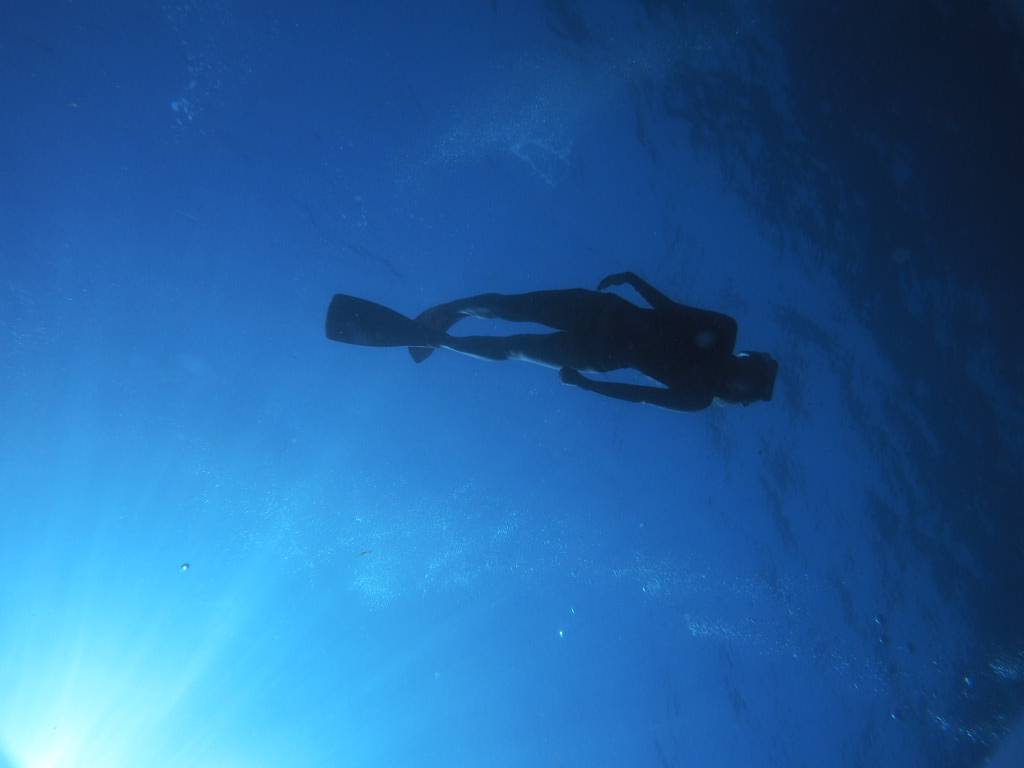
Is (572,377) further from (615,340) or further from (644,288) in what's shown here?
(644,288)

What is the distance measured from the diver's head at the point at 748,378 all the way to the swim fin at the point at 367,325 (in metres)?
2.94

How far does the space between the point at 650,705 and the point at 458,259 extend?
52.5 ft

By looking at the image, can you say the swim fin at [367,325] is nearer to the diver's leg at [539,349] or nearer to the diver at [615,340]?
the diver at [615,340]

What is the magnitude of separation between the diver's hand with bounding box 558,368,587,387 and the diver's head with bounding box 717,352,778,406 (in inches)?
49.0

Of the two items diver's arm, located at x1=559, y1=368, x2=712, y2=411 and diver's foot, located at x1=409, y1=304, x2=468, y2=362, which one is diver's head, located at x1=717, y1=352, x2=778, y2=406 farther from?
diver's foot, located at x1=409, y1=304, x2=468, y2=362

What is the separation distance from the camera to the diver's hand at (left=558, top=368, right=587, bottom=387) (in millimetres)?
4849

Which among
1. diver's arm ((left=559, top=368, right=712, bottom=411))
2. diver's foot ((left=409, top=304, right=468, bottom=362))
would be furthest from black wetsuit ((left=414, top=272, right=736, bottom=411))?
diver's foot ((left=409, top=304, right=468, bottom=362))

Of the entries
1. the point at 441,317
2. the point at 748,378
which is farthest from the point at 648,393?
the point at 441,317

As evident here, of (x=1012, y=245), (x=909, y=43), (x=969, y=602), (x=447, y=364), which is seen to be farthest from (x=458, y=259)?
(x=969, y=602)

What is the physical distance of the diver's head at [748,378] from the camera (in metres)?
4.73

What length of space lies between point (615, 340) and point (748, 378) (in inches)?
47.4

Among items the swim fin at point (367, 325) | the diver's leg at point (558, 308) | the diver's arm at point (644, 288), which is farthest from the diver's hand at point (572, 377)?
the swim fin at point (367, 325)

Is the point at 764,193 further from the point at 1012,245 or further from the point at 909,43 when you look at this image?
the point at 1012,245

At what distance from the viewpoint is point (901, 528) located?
49.8 ft
